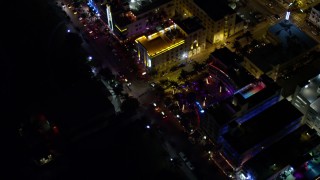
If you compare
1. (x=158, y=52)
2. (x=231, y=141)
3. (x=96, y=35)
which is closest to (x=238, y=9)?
(x=158, y=52)

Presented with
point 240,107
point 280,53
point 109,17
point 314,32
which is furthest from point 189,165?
point 314,32

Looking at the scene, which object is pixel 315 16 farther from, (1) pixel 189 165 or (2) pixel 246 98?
(1) pixel 189 165

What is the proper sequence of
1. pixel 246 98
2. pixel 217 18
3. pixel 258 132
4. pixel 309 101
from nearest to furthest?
pixel 258 132, pixel 309 101, pixel 246 98, pixel 217 18

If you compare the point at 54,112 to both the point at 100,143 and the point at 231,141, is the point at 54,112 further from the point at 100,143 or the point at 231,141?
the point at 231,141

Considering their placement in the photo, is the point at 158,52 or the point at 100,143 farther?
the point at 158,52

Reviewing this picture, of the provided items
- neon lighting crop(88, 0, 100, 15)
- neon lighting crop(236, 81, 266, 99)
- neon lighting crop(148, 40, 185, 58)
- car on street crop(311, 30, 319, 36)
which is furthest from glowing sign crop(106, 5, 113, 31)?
car on street crop(311, 30, 319, 36)

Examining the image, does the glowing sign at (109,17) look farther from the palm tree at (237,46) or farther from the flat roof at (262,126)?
the flat roof at (262,126)

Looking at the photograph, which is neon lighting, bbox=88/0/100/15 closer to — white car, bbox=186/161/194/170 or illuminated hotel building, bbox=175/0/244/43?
illuminated hotel building, bbox=175/0/244/43
